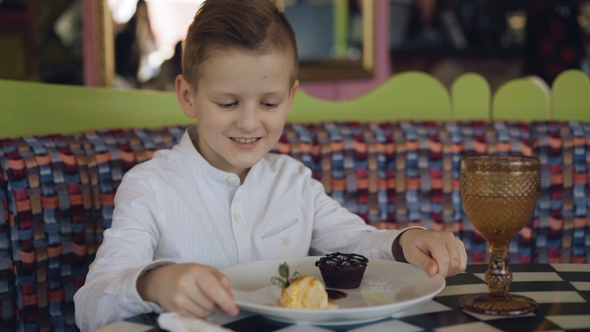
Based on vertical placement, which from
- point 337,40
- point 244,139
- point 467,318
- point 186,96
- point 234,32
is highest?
point 337,40

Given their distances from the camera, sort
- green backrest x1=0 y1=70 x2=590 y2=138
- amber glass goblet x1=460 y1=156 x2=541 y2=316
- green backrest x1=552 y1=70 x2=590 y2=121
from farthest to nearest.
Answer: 1. green backrest x1=552 y1=70 x2=590 y2=121
2. green backrest x1=0 y1=70 x2=590 y2=138
3. amber glass goblet x1=460 y1=156 x2=541 y2=316

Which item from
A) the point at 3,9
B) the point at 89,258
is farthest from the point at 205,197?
the point at 3,9

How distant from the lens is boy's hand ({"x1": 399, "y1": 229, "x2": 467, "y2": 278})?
1.20 m

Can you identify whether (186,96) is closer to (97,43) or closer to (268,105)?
(268,105)

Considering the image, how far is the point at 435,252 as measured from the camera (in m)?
1.22

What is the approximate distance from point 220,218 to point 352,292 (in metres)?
0.52

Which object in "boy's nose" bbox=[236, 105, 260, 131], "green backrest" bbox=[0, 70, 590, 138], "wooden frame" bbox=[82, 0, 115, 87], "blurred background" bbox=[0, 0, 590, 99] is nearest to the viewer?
"boy's nose" bbox=[236, 105, 260, 131]

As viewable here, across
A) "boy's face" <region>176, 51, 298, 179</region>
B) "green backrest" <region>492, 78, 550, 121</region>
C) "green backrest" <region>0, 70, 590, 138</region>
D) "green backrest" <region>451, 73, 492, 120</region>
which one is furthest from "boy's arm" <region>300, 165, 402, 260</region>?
"green backrest" <region>492, 78, 550, 121</region>

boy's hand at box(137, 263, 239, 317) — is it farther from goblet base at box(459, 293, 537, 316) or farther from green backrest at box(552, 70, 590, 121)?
green backrest at box(552, 70, 590, 121)

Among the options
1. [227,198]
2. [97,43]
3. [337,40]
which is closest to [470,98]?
[227,198]

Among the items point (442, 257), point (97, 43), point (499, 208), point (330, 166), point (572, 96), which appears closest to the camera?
point (499, 208)

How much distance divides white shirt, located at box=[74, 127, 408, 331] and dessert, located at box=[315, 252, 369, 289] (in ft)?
0.90

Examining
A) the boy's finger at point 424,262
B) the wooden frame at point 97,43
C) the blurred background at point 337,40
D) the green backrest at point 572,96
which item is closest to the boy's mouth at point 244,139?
the boy's finger at point 424,262

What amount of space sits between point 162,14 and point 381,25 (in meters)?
1.43
